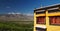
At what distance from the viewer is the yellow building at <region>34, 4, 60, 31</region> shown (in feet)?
13.9

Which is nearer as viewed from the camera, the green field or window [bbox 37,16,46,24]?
window [bbox 37,16,46,24]

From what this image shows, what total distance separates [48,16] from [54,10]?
1.01 ft

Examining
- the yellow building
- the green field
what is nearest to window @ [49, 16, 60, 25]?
the yellow building

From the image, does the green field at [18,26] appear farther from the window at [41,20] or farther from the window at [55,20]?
the window at [55,20]

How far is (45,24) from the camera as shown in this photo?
469cm

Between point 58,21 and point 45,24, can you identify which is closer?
point 58,21

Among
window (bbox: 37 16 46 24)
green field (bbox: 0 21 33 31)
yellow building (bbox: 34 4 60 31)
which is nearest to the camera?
yellow building (bbox: 34 4 60 31)

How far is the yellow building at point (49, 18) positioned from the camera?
4223mm

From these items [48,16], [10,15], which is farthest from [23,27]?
[48,16]

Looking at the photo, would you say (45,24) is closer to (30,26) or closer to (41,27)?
(41,27)

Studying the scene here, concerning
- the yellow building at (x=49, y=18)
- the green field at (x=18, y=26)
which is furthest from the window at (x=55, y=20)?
the green field at (x=18, y=26)

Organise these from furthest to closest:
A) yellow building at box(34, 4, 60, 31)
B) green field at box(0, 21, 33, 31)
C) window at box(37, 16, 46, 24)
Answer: green field at box(0, 21, 33, 31) < window at box(37, 16, 46, 24) < yellow building at box(34, 4, 60, 31)

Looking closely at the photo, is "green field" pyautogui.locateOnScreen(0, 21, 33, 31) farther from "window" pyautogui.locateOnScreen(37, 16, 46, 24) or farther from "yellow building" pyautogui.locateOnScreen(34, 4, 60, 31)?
"yellow building" pyautogui.locateOnScreen(34, 4, 60, 31)

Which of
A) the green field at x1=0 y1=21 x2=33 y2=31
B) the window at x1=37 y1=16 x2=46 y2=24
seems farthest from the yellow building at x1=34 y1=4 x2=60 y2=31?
the green field at x1=0 y1=21 x2=33 y2=31
